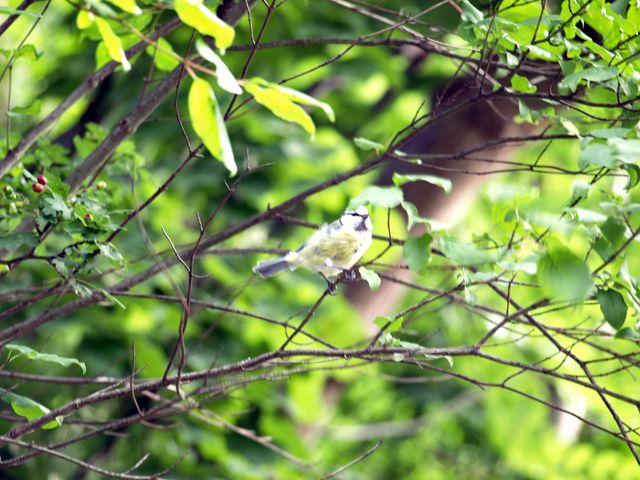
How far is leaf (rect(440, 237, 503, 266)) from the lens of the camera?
1703mm

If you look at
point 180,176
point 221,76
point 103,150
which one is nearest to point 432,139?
point 180,176

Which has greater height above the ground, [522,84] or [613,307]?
[522,84]

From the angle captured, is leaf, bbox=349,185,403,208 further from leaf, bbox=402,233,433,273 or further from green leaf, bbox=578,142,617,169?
green leaf, bbox=578,142,617,169

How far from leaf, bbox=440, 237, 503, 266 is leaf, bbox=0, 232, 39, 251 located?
1019 mm

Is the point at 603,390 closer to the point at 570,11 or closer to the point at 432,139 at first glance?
the point at 570,11

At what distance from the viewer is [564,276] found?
1.61m

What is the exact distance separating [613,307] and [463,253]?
40 centimetres

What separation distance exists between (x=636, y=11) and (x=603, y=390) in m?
0.90

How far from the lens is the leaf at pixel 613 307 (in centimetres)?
187

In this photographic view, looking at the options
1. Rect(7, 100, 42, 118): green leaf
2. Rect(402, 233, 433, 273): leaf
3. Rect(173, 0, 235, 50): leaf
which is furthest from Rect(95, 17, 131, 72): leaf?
Rect(7, 100, 42, 118): green leaf

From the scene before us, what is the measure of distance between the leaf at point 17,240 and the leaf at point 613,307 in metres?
1.36

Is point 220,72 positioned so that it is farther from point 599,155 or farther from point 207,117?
point 599,155

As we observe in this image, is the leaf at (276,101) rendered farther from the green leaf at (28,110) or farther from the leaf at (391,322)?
the green leaf at (28,110)

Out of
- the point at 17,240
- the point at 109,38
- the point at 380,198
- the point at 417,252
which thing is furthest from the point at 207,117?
the point at 17,240
